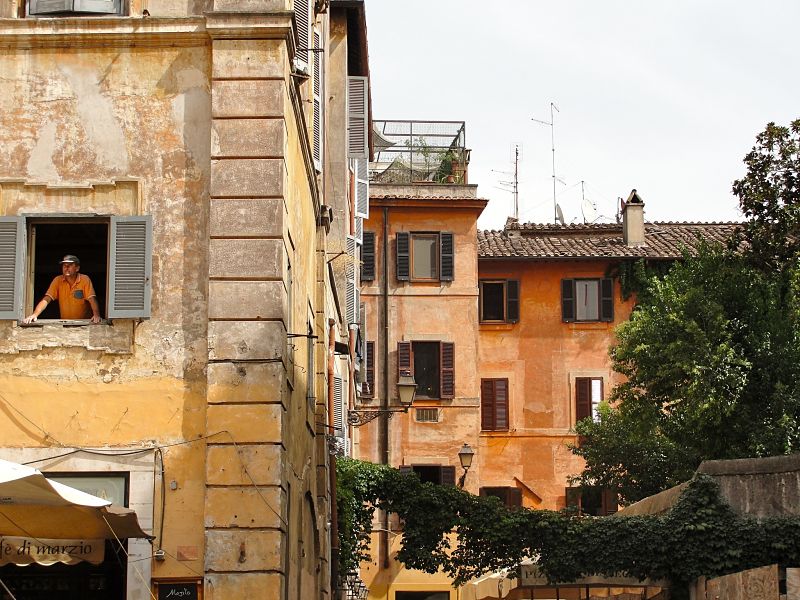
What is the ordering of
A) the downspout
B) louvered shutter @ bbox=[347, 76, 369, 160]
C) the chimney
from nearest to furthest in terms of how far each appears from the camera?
1. louvered shutter @ bbox=[347, 76, 369, 160]
2. the downspout
3. the chimney

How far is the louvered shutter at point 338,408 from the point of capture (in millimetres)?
24766

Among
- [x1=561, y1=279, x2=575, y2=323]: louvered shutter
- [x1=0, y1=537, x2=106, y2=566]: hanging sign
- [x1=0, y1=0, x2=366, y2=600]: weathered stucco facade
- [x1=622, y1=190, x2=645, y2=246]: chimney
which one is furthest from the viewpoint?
[x1=622, y1=190, x2=645, y2=246]: chimney

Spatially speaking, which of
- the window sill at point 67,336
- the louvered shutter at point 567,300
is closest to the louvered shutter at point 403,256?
the louvered shutter at point 567,300

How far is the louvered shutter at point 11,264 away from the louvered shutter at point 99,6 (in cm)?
224

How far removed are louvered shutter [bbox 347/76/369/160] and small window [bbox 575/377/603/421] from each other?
1563 cm

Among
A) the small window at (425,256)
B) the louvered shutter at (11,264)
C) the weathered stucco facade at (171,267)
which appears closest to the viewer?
the weathered stucco facade at (171,267)

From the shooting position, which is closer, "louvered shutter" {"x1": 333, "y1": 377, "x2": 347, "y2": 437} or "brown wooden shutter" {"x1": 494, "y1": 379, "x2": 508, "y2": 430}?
"louvered shutter" {"x1": 333, "y1": 377, "x2": 347, "y2": 437}

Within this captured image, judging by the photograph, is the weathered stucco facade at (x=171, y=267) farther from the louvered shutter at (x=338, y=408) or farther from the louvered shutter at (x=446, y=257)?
the louvered shutter at (x=446, y=257)

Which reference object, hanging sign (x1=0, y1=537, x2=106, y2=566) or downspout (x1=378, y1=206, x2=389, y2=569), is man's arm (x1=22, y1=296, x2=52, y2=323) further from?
downspout (x1=378, y1=206, x2=389, y2=569)

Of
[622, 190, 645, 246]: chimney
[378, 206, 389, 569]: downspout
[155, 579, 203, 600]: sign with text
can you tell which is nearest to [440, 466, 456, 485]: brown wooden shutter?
[378, 206, 389, 569]: downspout

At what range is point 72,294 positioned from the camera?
13.9 m

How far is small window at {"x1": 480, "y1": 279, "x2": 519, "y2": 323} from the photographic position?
1764 inches

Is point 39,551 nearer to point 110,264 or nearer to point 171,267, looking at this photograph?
point 110,264

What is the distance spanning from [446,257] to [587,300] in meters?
4.84
